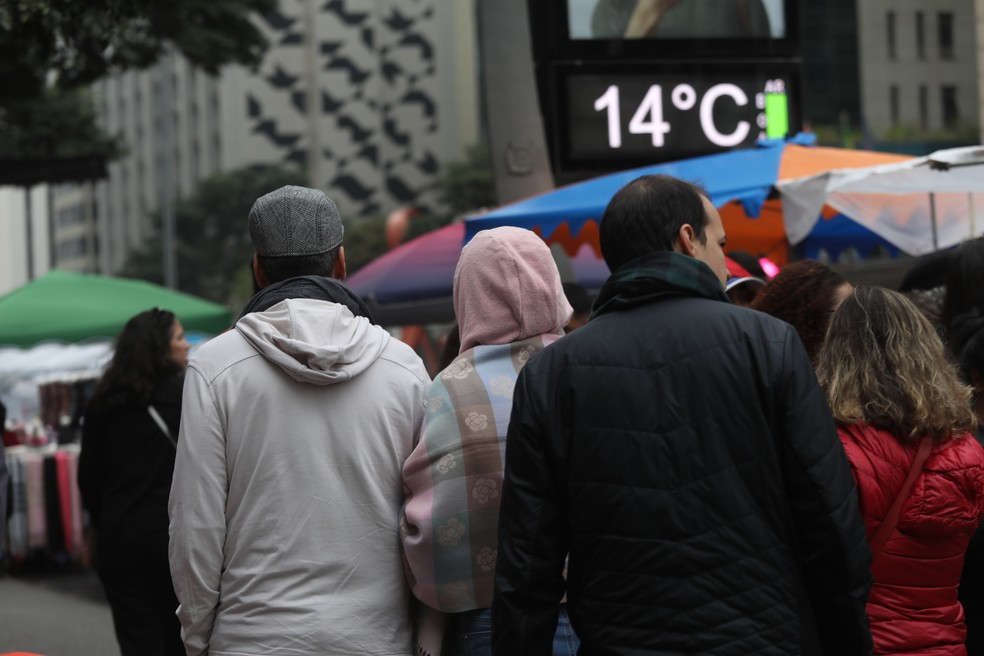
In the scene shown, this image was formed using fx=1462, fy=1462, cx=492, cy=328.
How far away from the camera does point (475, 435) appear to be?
3.23 m

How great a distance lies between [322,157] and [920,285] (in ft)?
307

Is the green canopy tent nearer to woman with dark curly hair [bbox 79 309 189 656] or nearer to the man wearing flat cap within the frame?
woman with dark curly hair [bbox 79 309 189 656]

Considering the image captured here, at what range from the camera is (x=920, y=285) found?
242 inches

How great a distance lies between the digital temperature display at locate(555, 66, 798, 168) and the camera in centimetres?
775

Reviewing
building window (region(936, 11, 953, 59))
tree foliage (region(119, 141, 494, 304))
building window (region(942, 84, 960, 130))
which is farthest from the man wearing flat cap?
building window (region(936, 11, 953, 59))

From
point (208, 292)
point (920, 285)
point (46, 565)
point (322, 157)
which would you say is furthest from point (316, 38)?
point (920, 285)

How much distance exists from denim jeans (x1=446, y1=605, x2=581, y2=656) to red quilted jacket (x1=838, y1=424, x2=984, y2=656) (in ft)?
2.42

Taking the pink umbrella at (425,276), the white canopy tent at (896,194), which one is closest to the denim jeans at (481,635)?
the white canopy tent at (896,194)

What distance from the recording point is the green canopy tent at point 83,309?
1543 centimetres

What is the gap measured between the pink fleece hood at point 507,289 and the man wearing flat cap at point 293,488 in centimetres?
23

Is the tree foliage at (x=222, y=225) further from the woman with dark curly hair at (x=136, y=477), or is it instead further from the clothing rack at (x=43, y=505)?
the woman with dark curly hair at (x=136, y=477)

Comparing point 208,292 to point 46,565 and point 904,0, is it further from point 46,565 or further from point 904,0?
point 46,565

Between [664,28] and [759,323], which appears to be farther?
[664,28]

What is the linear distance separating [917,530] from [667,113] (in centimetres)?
480
